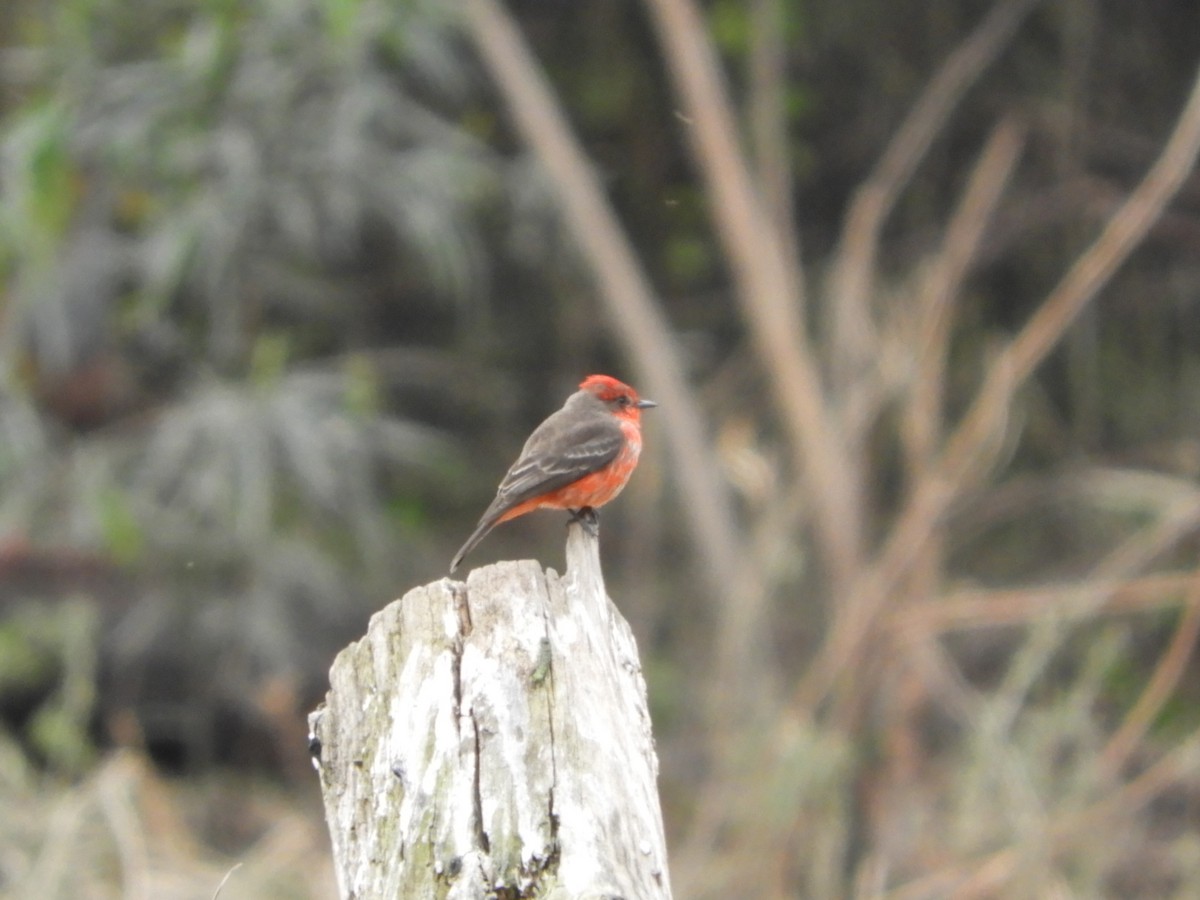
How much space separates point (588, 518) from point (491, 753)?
6.23ft

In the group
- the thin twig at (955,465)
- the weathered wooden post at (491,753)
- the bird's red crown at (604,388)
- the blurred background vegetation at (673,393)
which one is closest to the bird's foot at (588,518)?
the bird's red crown at (604,388)

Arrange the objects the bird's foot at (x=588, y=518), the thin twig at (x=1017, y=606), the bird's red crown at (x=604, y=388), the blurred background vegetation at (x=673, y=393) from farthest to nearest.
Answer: the blurred background vegetation at (x=673, y=393), the thin twig at (x=1017, y=606), the bird's red crown at (x=604, y=388), the bird's foot at (x=588, y=518)

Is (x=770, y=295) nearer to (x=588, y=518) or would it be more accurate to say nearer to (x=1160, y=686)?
(x=1160, y=686)

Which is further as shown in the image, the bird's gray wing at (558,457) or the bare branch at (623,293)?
the bare branch at (623,293)

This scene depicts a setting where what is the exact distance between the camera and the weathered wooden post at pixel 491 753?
2830 mm

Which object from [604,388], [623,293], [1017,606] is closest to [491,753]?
[604,388]

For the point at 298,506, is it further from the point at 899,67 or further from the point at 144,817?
the point at 899,67

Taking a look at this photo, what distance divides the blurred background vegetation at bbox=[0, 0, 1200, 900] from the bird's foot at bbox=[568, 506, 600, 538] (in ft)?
9.86

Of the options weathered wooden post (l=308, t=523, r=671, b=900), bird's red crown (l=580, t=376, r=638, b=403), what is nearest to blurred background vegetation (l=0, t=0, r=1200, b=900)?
bird's red crown (l=580, t=376, r=638, b=403)

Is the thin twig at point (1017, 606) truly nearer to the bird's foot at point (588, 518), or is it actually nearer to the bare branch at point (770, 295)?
the bare branch at point (770, 295)

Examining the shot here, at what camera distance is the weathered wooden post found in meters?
2.83

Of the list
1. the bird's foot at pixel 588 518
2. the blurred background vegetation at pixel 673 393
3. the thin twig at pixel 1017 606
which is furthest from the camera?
the blurred background vegetation at pixel 673 393

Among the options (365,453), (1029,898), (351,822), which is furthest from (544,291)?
(351,822)

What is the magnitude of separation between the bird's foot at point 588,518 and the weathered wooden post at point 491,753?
94 centimetres
